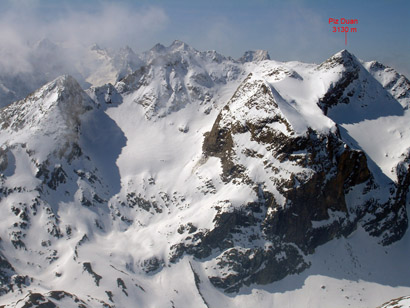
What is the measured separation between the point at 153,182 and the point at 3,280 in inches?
2619

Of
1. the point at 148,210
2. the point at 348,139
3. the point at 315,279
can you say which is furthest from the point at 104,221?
the point at 348,139

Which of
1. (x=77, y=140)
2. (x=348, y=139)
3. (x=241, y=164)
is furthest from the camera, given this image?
(x=77, y=140)

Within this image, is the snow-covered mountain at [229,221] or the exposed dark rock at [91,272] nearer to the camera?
the exposed dark rock at [91,272]

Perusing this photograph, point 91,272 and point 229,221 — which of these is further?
point 229,221

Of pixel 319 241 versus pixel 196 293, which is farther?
pixel 319 241

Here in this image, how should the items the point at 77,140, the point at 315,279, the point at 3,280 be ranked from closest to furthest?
the point at 3,280 → the point at 315,279 → the point at 77,140

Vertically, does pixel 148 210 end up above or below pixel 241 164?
below

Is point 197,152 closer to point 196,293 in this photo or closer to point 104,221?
point 104,221

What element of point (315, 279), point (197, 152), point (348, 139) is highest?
point (348, 139)

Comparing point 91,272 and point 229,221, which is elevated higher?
point 229,221

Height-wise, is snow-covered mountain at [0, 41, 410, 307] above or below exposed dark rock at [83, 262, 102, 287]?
above

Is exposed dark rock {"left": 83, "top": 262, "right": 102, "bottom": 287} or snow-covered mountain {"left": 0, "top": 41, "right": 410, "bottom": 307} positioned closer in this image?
exposed dark rock {"left": 83, "top": 262, "right": 102, "bottom": 287}

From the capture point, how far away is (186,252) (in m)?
157

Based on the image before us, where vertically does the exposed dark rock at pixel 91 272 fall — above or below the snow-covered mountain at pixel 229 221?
below
